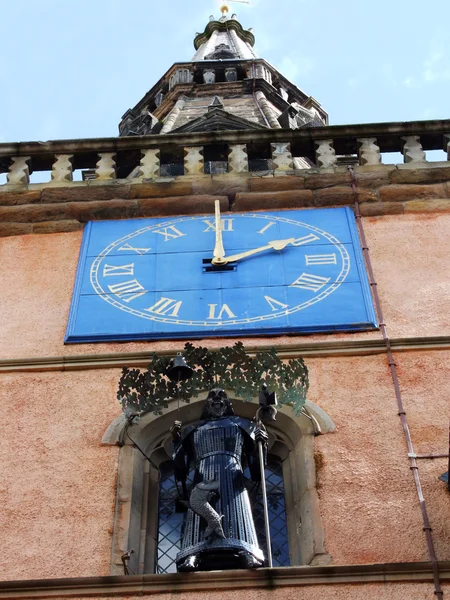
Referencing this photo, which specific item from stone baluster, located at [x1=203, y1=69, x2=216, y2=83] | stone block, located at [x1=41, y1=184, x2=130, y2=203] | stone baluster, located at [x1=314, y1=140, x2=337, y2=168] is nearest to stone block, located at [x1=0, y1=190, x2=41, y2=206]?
stone block, located at [x1=41, y1=184, x2=130, y2=203]

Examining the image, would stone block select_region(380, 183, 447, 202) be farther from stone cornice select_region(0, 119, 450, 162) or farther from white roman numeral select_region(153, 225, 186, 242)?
white roman numeral select_region(153, 225, 186, 242)

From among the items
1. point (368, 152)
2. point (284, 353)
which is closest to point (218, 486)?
point (284, 353)

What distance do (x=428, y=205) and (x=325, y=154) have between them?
4.50 feet

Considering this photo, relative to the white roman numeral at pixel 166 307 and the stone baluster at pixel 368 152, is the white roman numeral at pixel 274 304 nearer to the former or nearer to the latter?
the white roman numeral at pixel 166 307

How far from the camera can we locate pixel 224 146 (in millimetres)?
→ 14047

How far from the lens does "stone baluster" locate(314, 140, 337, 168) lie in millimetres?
13516

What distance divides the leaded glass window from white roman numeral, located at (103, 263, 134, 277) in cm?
249

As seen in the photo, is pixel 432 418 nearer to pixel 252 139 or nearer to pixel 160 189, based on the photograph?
pixel 160 189

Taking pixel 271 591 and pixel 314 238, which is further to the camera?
pixel 314 238

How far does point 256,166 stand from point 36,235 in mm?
6447

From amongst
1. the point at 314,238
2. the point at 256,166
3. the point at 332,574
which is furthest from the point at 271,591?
the point at 256,166

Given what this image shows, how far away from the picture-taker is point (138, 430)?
10.0 meters

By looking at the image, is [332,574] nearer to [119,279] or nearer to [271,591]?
[271,591]

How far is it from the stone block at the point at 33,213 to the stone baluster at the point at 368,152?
3168mm
